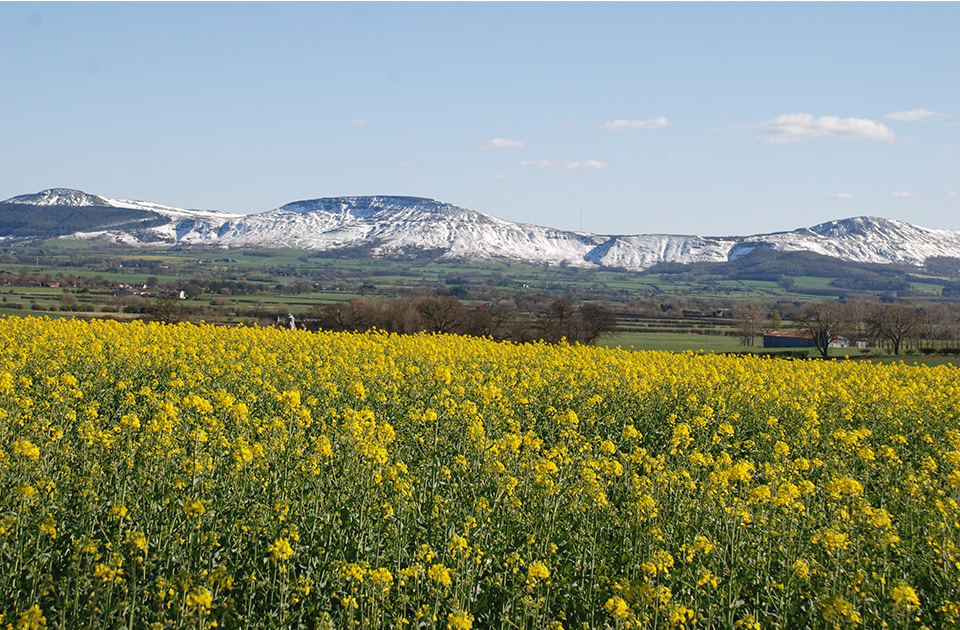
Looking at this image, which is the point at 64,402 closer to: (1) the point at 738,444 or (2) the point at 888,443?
(1) the point at 738,444

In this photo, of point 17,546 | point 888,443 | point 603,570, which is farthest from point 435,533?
point 888,443

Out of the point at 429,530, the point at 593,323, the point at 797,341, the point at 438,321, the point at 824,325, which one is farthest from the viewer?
the point at 797,341

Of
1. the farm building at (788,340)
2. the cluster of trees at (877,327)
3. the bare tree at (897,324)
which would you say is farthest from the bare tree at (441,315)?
the farm building at (788,340)

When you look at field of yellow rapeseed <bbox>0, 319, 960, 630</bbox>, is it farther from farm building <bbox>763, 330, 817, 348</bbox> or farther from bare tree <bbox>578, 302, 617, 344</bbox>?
farm building <bbox>763, 330, 817, 348</bbox>

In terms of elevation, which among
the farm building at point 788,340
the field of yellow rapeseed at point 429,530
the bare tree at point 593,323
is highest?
the field of yellow rapeseed at point 429,530

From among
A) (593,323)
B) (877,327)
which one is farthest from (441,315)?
(877,327)

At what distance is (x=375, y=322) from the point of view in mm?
54281

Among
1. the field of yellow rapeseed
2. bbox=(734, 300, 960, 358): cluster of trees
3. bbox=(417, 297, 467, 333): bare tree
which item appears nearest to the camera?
the field of yellow rapeseed

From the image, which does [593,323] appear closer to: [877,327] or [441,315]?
[441,315]

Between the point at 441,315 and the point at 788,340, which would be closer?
the point at 441,315

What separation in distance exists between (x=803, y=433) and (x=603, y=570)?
5.85 m

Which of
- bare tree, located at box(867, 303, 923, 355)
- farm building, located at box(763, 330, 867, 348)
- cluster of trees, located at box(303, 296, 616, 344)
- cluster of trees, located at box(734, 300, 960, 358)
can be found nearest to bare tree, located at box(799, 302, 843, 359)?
cluster of trees, located at box(734, 300, 960, 358)

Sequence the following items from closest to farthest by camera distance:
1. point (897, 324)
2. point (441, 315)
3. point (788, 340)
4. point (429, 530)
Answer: point (429, 530)
point (441, 315)
point (897, 324)
point (788, 340)

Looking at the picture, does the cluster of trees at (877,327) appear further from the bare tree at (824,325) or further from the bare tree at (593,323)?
the bare tree at (593,323)
